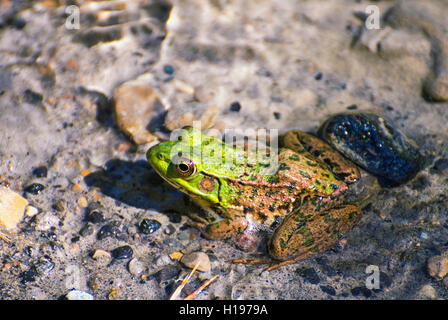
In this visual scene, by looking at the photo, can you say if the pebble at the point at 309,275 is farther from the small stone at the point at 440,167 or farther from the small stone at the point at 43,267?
the small stone at the point at 43,267

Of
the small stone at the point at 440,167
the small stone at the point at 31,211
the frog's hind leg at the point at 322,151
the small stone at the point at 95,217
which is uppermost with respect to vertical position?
the frog's hind leg at the point at 322,151

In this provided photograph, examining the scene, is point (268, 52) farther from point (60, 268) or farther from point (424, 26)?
point (60, 268)

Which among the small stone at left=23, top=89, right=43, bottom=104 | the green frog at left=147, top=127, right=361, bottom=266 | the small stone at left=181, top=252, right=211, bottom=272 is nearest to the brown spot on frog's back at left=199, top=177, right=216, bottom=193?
the green frog at left=147, top=127, right=361, bottom=266

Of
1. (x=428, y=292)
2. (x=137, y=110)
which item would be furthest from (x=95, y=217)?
(x=428, y=292)

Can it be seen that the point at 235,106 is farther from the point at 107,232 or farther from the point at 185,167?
the point at 107,232

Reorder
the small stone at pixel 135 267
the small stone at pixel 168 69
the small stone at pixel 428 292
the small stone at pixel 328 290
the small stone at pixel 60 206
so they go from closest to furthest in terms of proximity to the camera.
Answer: the small stone at pixel 428 292, the small stone at pixel 328 290, the small stone at pixel 135 267, the small stone at pixel 60 206, the small stone at pixel 168 69

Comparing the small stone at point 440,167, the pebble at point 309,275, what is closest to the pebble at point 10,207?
the pebble at point 309,275

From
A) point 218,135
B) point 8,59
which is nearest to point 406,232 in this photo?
point 218,135

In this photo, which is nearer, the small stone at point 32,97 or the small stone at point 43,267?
the small stone at point 43,267
